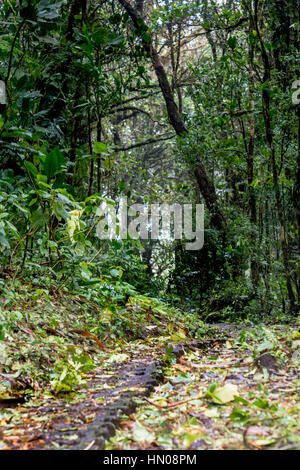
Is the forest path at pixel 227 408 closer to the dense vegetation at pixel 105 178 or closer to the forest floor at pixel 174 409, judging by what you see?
the forest floor at pixel 174 409

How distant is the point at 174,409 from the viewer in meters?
1.33

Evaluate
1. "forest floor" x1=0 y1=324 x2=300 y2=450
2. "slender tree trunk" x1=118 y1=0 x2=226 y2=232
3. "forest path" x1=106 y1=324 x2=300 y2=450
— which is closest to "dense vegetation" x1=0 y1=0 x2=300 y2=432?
"slender tree trunk" x1=118 y1=0 x2=226 y2=232

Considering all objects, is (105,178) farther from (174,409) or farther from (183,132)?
(174,409)

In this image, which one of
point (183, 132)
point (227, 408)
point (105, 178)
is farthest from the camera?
point (183, 132)

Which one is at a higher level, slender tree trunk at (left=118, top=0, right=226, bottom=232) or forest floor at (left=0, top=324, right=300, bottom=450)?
slender tree trunk at (left=118, top=0, right=226, bottom=232)

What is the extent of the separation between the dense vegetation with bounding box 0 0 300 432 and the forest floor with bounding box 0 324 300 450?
20 cm

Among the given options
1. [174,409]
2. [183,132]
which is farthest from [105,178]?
[174,409]

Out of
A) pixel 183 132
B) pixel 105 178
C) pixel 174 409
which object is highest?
pixel 183 132

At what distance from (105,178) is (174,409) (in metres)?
4.65

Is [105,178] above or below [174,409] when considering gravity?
above

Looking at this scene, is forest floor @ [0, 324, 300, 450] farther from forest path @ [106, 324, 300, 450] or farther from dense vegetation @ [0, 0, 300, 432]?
dense vegetation @ [0, 0, 300, 432]

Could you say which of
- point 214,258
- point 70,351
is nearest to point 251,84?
point 214,258

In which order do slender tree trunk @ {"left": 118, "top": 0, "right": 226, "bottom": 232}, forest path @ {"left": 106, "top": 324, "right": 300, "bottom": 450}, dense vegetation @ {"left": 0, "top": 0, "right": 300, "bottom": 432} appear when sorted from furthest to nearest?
slender tree trunk @ {"left": 118, "top": 0, "right": 226, "bottom": 232}
dense vegetation @ {"left": 0, "top": 0, "right": 300, "bottom": 432}
forest path @ {"left": 106, "top": 324, "right": 300, "bottom": 450}

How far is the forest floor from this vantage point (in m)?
1.07
